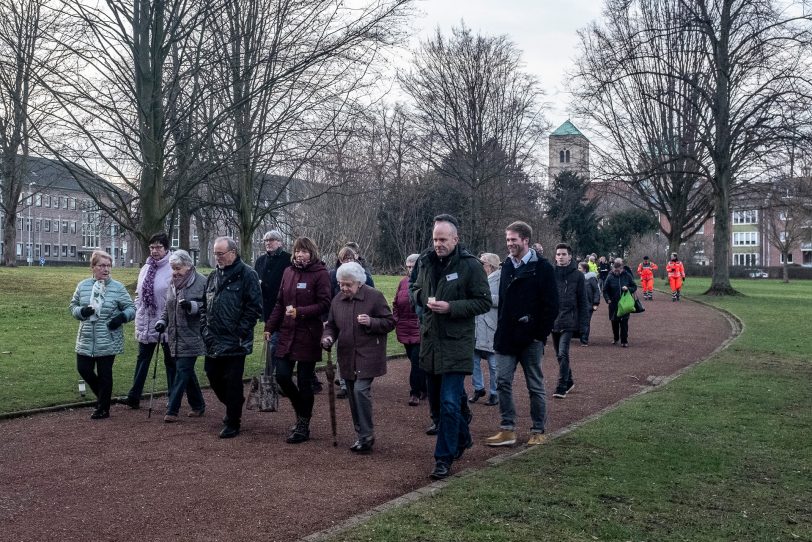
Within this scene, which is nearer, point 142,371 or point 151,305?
point 151,305

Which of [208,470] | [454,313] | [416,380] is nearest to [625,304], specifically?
[416,380]

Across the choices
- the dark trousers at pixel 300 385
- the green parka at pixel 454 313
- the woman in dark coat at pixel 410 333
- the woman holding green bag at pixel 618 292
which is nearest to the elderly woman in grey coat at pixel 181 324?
the dark trousers at pixel 300 385

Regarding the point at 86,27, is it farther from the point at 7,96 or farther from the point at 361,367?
the point at 361,367

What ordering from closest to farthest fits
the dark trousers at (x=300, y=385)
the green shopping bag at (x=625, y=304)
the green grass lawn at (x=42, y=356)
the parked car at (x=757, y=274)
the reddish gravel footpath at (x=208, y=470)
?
the reddish gravel footpath at (x=208, y=470), the dark trousers at (x=300, y=385), the green grass lawn at (x=42, y=356), the green shopping bag at (x=625, y=304), the parked car at (x=757, y=274)

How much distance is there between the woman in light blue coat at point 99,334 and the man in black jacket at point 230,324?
145 cm

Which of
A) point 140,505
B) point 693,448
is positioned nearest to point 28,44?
point 140,505

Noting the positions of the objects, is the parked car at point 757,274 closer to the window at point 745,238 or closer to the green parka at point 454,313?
the window at point 745,238

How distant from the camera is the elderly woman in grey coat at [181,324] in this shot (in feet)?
30.3

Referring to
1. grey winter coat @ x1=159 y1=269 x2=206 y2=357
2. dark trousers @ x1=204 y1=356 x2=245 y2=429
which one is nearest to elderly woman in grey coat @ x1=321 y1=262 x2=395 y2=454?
dark trousers @ x1=204 y1=356 x2=245 y2=429

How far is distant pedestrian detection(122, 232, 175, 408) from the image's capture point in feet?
32.8

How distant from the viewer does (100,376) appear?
376 inches

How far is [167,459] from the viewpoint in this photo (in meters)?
7.45

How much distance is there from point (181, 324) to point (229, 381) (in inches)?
43.1

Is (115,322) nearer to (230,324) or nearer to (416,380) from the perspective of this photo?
(230,324)
